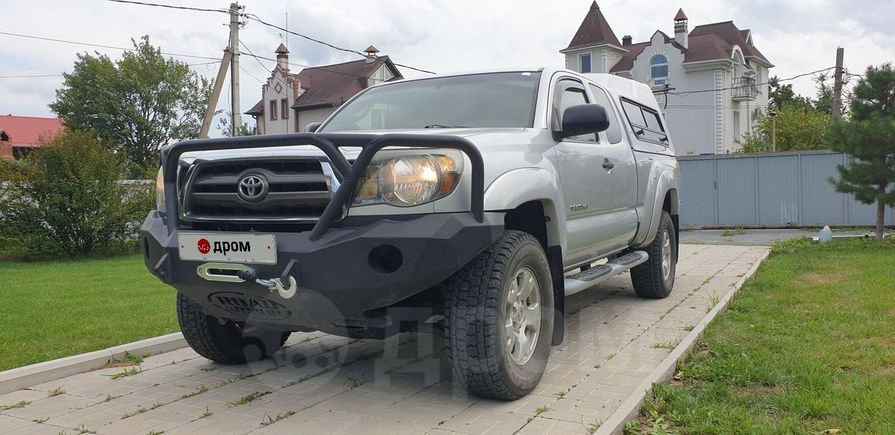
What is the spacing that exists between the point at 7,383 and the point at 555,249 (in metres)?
3.32

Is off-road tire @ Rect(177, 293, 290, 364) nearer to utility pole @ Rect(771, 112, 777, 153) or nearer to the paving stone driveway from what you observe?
the paving stone driveway

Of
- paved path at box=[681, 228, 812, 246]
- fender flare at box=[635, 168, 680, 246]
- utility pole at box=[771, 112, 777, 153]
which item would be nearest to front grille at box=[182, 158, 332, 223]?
→ fender flare at box=[635, 168, 680, 246]

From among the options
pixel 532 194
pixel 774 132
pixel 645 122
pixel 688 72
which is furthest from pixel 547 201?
pixel 688 72

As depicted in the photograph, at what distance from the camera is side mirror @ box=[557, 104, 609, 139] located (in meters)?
4.49

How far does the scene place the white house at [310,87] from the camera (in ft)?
140

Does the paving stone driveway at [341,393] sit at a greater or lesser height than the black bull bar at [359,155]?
lesser

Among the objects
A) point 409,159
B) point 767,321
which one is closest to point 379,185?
point 409,159

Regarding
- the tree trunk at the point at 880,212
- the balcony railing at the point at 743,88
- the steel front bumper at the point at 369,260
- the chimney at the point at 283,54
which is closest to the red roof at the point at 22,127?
the chimney at the point at 283,54

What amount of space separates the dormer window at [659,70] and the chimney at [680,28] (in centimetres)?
182

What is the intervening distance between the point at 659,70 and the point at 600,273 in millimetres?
38491

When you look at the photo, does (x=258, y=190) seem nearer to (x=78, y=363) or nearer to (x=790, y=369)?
(x=78, y=363)

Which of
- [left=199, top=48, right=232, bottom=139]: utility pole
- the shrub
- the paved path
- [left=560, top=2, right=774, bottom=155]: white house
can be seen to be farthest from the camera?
[left=560, top=2, right=774, bottom=155]: white house

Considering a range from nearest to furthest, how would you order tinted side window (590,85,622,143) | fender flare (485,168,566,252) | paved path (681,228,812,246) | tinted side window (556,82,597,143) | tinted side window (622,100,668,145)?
fender flare (485,168,566,252)
tinted side window (556,82,597,143)
tinted side window (590,85,622,143)
tinted side window (622,100,668,145)
paved path (681,228,812,246)

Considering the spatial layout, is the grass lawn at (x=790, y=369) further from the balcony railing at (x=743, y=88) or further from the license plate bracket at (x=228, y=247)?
the balcony railing at (x=743, y=88)
